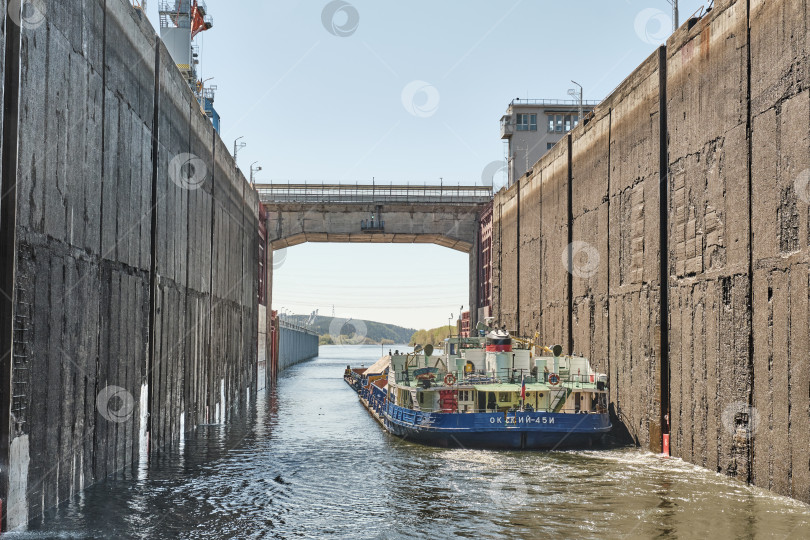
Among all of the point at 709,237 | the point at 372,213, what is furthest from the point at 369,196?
the point at 709,237

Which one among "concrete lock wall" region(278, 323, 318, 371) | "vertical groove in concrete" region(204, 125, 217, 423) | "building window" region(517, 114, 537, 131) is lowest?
"concrete lock wall" region(278, 323, 318, 371)

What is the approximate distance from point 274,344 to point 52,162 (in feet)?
221

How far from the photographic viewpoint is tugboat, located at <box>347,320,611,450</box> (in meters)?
30.4

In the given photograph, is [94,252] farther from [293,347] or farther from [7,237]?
[293,347]

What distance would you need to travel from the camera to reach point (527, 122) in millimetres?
81188

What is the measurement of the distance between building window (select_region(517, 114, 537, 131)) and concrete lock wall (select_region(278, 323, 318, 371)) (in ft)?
→ 128

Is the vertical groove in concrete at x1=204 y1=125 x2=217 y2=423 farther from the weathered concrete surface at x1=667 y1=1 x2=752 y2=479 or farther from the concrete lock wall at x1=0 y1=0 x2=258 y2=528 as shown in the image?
the weathered concrete surface at x1=667 y1=1 x2=752 y2=479

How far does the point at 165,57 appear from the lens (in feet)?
99.0

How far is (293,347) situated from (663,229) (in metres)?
101

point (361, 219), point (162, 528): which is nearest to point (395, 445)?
point (162, 528)

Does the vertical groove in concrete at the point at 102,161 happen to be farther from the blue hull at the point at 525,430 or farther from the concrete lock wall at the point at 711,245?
the concrete lock wall at the point at 711,245

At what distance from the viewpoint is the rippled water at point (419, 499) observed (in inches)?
719

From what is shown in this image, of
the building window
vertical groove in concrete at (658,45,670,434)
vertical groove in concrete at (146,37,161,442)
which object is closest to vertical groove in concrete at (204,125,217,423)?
vertical groove in concrete at (146,37,161,442)

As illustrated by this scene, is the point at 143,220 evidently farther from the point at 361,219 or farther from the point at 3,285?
the point at 361,219
